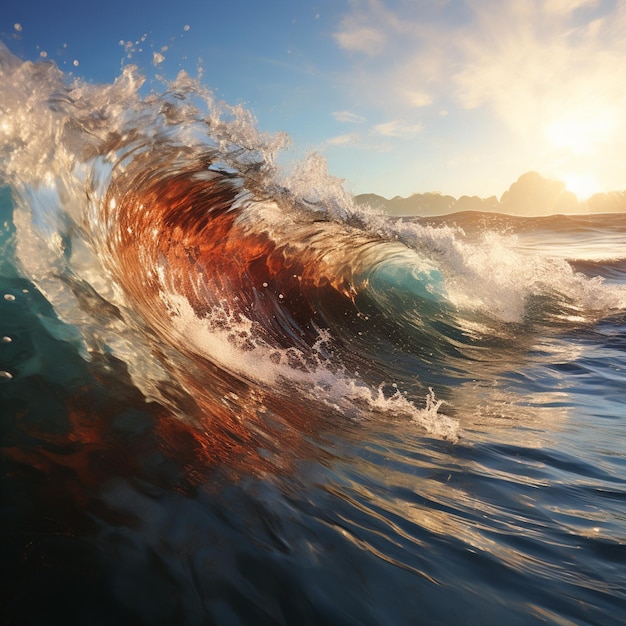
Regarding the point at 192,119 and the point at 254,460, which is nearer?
the point at 254,460

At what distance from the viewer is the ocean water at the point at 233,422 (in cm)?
129

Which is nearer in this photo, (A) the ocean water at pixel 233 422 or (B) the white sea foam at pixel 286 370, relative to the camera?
(A) the ocean water at pixel 233 422

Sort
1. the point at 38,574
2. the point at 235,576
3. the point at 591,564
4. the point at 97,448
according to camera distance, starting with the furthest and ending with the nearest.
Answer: the point at 591,564 → the point at 97,448 → the point at 235,576 → the point at 38,574

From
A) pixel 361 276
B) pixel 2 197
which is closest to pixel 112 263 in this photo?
pixel 2 197

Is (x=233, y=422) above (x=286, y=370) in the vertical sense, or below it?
above

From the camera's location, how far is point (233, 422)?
8.29 ft

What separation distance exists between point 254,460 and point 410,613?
36.8 inches

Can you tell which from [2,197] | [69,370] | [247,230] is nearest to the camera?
[69,370]

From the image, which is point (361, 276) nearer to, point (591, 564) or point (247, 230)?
point (247, 230)

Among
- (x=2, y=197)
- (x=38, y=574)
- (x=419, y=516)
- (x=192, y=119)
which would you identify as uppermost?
(x=192, y=119)

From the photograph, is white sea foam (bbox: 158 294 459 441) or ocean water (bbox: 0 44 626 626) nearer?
ocean water (bbox: 0 44 626 626)

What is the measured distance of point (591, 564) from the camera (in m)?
1.83

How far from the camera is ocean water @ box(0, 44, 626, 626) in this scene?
1.29 m

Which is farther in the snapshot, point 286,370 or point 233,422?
point 286,370
